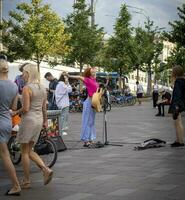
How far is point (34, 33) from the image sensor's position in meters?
47.1

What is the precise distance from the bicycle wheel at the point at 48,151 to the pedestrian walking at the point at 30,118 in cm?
194

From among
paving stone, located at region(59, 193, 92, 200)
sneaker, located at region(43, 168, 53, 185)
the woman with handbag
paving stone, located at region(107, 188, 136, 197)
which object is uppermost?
the woman with handbag

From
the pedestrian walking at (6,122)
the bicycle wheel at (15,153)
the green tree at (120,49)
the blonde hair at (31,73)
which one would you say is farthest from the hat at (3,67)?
the green tree at (120,49)

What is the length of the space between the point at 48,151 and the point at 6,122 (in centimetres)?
281

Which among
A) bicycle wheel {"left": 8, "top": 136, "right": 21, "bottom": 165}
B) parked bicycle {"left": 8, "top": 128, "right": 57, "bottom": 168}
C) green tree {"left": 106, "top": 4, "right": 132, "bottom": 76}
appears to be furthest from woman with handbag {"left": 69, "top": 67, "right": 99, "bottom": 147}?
green tree {"left": 106, "top": 4, "right": 132, "bottom": 76}

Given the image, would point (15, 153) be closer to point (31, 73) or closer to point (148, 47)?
point (31, 73)

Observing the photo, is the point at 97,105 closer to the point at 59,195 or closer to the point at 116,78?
the point at 59,195

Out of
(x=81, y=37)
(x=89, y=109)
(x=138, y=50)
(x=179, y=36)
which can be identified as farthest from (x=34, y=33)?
(x=89, y=109)

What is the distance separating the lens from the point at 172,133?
685 inches

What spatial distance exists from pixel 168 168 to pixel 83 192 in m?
2.62

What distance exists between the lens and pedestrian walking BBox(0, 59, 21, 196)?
764 centimetres

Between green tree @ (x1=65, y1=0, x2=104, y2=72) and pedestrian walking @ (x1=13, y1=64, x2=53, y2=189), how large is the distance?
1697 inches

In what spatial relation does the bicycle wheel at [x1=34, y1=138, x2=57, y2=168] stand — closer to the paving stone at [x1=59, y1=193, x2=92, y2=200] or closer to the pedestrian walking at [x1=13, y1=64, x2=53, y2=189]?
the pedestrian walking at [x1=13, y1=64, x2=53, y2=189]

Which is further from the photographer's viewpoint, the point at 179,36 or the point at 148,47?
the point at 148,47
